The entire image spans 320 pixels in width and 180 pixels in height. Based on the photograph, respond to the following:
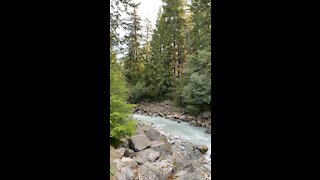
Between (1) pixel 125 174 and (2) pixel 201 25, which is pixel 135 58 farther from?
(1) pixel 125 174

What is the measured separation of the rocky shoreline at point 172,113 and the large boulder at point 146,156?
2.84 meters

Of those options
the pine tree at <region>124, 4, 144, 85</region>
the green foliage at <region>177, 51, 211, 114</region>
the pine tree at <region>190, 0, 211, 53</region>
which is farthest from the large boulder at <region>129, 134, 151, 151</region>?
the pine tree at <region>124, 4, 144, 85</region>

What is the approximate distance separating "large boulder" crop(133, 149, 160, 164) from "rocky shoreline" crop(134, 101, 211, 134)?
284 cm

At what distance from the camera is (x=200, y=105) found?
Result: 895 cm

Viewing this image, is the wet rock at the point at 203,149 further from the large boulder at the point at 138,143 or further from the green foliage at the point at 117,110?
the green foliage at the point at 117,110

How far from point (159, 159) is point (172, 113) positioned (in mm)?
5354

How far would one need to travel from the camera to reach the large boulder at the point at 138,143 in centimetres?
527

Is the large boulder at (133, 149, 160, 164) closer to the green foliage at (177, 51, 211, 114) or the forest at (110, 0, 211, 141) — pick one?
the green foliage at (177, 51, 211, 114)

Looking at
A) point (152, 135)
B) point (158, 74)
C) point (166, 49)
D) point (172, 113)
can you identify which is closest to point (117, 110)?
point (152, 135)
